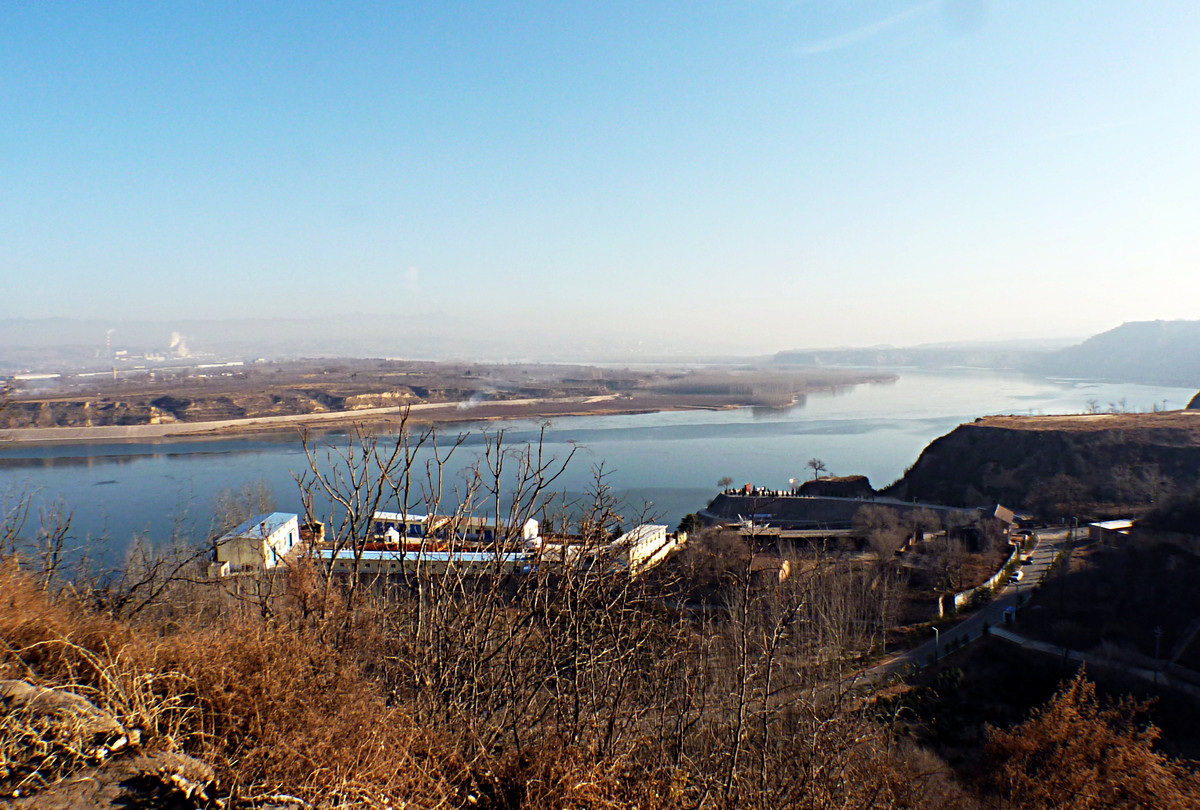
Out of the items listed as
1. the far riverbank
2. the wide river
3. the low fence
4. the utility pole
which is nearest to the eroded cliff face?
the wide river

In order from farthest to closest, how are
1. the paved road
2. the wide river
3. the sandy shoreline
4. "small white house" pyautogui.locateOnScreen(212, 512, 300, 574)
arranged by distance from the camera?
1. the sandy shoreline
2. the wide river
3. the paved road
4. "small white house" pyautogui.locateOnScreen(212, 512, 300, 574)

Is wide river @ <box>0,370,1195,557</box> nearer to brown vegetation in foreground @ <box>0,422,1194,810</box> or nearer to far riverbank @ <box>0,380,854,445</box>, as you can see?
far riverbank @ <box>0,380,854,445</box>

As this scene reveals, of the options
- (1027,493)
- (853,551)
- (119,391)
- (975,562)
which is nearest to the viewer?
(975,562)

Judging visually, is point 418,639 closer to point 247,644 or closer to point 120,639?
point 247,644

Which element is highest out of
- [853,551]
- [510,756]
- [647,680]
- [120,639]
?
[120,639]

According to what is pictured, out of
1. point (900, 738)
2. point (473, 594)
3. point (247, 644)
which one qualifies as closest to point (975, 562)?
point (900, 738)

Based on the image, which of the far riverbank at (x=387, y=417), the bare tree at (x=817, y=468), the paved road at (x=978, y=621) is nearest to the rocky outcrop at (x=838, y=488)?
the bare tree at (x=817, y=468)

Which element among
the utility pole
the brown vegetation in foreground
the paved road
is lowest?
the paved road

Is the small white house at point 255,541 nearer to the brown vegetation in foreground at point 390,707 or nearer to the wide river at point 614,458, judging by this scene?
the wide river at point 614,458
